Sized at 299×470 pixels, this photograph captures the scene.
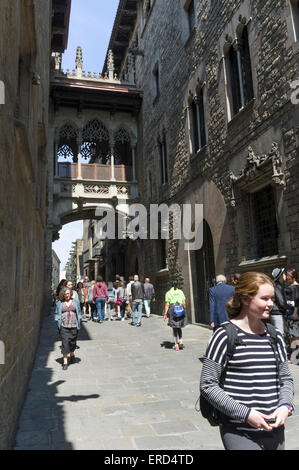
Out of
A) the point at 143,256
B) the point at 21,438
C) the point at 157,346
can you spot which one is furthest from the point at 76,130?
the point at 21,438

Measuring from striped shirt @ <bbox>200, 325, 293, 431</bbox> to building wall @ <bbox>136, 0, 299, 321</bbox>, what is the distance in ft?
18.1

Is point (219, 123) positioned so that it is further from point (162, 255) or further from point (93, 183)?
point (93, 183)

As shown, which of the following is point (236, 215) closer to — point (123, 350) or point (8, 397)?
point (123, 350)

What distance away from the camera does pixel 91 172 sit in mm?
19094

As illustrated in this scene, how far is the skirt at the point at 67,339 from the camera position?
700cm

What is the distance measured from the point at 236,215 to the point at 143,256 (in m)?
9.98

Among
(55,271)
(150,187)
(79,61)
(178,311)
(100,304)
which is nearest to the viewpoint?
(178,311)

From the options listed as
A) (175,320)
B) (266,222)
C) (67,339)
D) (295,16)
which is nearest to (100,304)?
(175,320)

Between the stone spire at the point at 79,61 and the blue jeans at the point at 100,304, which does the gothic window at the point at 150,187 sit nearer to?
the blue jeans at the point at 100,304

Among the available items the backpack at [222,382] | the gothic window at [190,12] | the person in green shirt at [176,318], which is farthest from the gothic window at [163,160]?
the backpack at [222,382]

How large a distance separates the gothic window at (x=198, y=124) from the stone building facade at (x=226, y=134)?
0.04m

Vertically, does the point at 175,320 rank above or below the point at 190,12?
below

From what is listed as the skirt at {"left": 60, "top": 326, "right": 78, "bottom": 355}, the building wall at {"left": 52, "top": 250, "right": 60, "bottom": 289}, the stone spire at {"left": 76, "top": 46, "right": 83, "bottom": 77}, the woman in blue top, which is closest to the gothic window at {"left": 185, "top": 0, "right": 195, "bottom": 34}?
the stone spire at {"left": 76, "top": 46, "right": 83, "bottom": 77}

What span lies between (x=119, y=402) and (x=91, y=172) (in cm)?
1544
